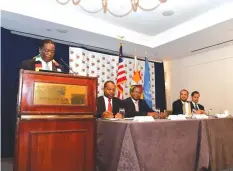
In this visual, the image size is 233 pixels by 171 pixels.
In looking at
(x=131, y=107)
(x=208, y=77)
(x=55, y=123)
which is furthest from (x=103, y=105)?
Result: (x=208, y=77)

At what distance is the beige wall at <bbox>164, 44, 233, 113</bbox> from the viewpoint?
4.56 metres

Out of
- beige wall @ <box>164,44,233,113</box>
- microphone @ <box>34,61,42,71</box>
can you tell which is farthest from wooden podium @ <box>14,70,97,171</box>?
beige wall @ <box>164,44,233,113</box>

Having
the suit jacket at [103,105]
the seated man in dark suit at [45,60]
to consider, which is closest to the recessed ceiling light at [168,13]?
the suit jacket at [103,105]

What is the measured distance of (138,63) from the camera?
533cm

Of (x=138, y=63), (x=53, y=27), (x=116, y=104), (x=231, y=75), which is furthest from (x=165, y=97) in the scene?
(x=53, y=27)

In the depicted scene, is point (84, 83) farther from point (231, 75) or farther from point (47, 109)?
point (231, 75)

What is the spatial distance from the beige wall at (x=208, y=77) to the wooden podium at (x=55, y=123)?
393cm

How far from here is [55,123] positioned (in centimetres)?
143

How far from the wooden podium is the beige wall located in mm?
3927

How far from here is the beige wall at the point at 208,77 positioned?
4559 millimetres

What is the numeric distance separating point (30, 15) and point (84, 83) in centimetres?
218

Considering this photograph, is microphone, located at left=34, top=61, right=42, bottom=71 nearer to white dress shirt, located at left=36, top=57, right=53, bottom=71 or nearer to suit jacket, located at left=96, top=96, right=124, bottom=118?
white dress shirt, located at left=36, top=57, right=53, bottom=71

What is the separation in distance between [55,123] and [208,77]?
442cm

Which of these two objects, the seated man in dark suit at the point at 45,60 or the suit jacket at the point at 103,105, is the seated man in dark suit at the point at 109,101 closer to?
the suit jacket at the point at 103,105
